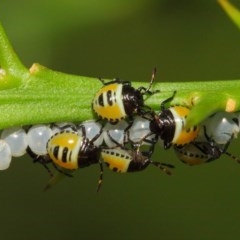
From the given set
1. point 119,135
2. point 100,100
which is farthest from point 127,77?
point 100,100

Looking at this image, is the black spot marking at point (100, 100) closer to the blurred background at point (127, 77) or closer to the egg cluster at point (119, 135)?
the egg cluster at point (119, 135)

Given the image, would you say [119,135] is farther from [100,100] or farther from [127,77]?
[127,77]

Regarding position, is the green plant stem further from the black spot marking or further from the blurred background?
the blurred background

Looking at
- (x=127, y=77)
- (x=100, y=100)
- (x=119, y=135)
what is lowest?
(x=127, y=77)

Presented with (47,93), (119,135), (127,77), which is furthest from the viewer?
(127,77)

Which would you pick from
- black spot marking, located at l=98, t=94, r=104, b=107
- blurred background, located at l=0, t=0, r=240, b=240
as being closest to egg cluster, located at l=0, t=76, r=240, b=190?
black spot marking, located at l=98, t=94, r=104, b=107

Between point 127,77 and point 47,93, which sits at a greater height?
point 47,93
